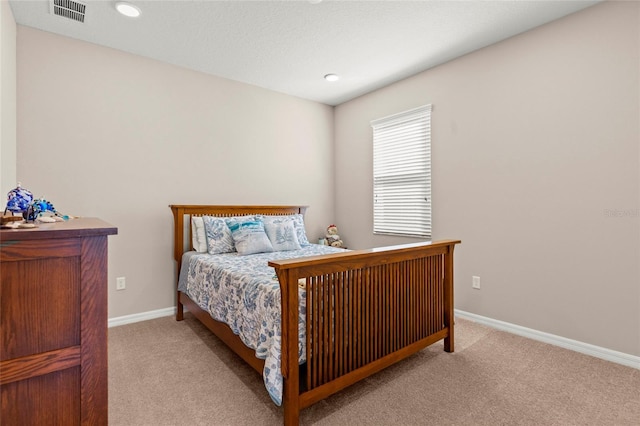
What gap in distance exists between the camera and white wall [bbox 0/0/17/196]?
217cm

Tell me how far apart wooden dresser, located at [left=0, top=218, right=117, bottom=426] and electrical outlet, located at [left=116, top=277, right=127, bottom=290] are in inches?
92.7

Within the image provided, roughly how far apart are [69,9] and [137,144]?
111 centimetres

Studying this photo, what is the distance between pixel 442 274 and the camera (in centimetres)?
246

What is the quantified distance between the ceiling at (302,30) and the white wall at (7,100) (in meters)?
0.20

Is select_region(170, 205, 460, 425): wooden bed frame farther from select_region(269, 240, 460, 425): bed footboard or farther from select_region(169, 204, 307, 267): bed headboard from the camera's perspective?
select_region(169, 204, 307, 267): bed headboard

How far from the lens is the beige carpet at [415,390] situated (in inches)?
66.2

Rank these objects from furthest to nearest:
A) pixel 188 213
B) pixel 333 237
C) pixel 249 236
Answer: pixel 333 237
pixel 188 213
pixel 249 236

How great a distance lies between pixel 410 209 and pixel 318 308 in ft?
7.55

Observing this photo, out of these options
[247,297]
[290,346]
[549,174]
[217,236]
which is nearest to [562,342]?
[549,174]

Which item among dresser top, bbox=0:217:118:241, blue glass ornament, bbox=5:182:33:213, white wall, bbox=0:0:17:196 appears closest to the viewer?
dresser top, bbox=0:217:118:241

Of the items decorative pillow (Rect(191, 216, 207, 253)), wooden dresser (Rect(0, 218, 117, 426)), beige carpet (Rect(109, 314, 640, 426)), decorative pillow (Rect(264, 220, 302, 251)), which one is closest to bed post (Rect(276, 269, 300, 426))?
beige carpet (Rect(109, 314, 640, 426))

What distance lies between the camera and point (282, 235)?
3.30m

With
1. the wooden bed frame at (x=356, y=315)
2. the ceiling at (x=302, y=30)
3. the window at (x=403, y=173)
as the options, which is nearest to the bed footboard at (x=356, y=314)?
the wooden bed frame at (x=356, y=315)

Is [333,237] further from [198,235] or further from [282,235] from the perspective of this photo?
[198,235]
